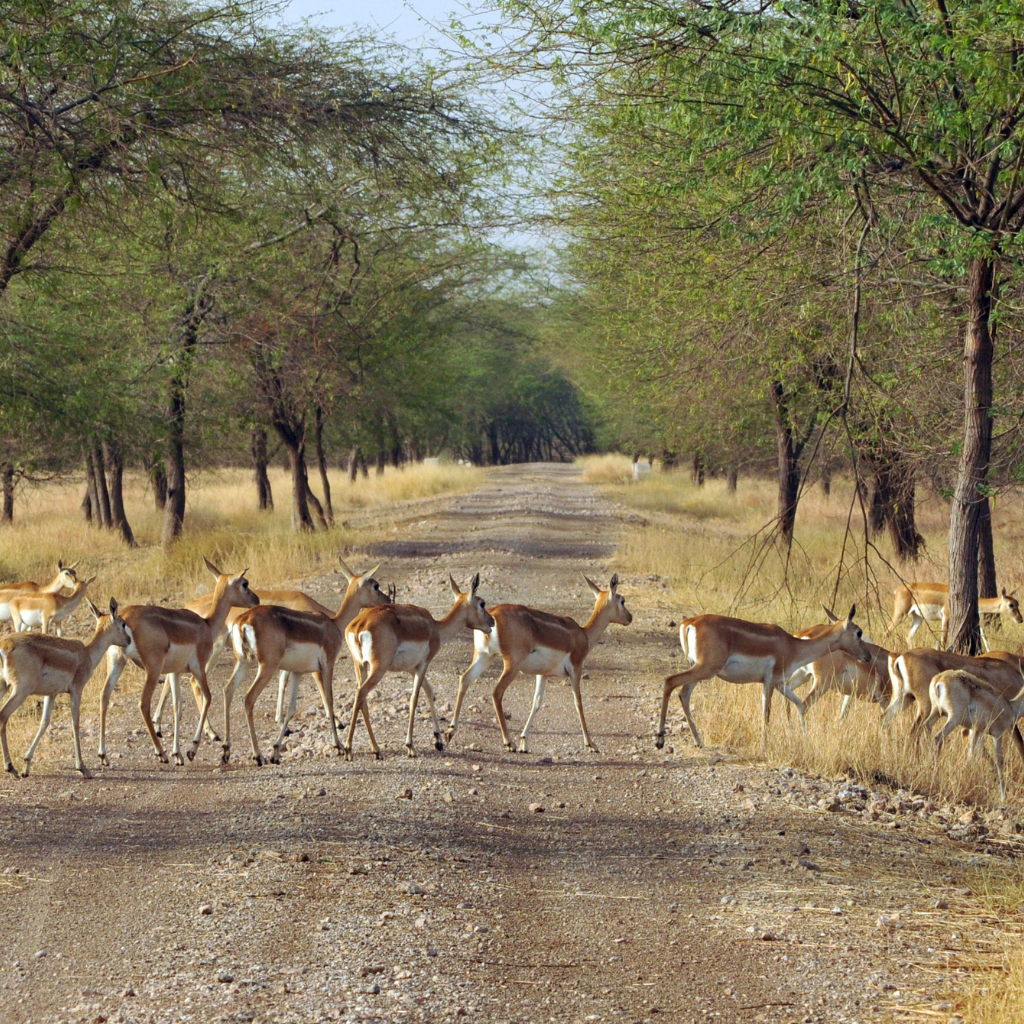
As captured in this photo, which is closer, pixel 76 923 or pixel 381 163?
pixel 76 923

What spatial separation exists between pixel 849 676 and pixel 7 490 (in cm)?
2105

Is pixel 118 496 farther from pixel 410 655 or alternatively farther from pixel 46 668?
pixel 46 668

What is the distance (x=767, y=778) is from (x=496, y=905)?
10.7 feet

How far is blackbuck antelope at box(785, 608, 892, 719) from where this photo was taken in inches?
421

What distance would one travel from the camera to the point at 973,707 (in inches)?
352

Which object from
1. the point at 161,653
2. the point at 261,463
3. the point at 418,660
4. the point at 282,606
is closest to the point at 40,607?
the point at 282,606

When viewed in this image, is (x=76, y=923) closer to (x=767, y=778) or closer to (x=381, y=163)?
(x=767, y=778)

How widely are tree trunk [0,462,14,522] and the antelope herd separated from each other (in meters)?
13.3

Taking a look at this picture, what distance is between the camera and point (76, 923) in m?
5.58

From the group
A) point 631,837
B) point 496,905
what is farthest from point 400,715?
point 496,905

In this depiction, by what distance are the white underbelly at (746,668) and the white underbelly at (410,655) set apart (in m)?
2.42

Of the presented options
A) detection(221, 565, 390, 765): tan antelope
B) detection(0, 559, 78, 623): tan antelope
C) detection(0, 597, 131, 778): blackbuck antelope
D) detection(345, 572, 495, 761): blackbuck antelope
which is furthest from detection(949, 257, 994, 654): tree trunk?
detection(0, 559, 78, 623): tan antelope

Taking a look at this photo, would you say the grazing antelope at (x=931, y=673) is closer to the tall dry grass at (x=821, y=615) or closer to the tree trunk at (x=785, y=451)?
the tall dry grass at (x=821, y=615)

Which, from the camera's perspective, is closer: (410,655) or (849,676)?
(410,655)
